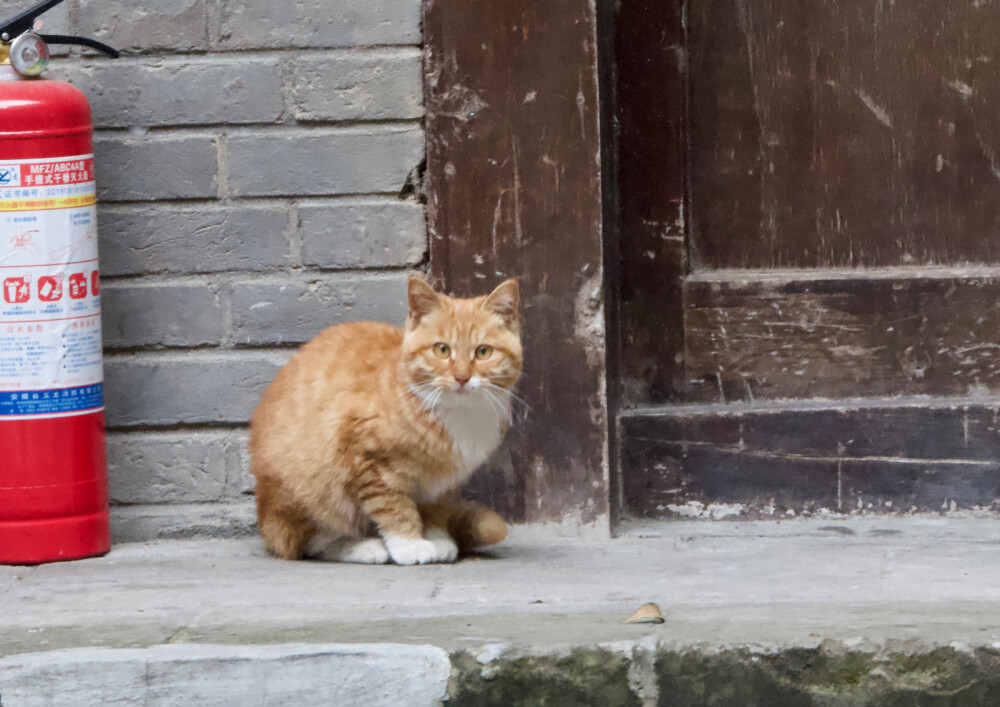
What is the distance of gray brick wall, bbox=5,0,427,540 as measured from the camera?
2832mm

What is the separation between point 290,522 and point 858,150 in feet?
5.26

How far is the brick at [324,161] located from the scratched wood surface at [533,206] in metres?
0.08

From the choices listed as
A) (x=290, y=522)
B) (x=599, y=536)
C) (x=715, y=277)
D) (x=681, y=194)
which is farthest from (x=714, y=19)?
(x=290, y=522)

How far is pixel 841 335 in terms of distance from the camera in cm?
299

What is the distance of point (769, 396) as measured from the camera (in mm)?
3014

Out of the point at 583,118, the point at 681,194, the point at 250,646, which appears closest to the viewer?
the point at 250,646

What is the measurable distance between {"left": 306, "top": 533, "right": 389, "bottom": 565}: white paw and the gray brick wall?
32 cm

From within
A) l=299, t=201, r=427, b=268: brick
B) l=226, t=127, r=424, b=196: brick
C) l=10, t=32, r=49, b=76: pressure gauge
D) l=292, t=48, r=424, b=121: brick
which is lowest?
l=299, t=201, r=427, b=268: brick

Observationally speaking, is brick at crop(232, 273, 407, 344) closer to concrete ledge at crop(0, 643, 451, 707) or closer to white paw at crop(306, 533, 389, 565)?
white paw at crop(306, 533, 389, 565)

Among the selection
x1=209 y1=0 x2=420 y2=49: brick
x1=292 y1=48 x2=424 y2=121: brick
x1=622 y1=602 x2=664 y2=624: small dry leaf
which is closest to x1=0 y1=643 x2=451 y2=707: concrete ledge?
x1=622 y1=602 x2=664 y2=624: small dry leaf

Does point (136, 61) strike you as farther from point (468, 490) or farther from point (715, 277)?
point (715, 277)

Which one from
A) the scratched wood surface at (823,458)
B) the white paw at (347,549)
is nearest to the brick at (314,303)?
the white paw at (347,549)

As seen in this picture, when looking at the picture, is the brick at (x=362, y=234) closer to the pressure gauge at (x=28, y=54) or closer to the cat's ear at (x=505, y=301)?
the cat's ear at (x=505, y=301)

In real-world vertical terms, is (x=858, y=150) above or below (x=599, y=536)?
above
